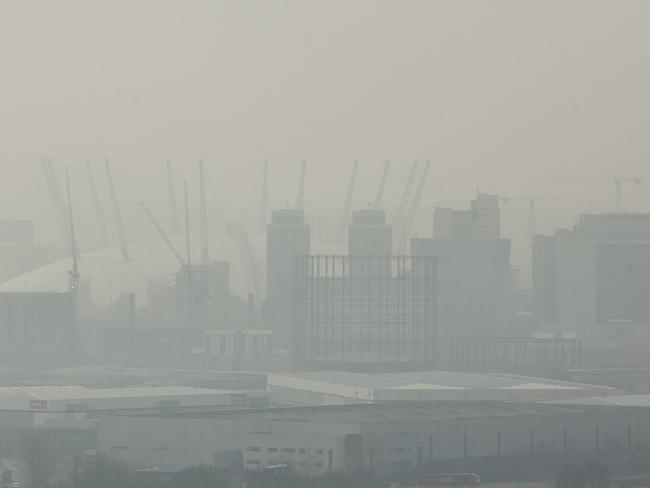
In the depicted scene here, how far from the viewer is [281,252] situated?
76125 mm

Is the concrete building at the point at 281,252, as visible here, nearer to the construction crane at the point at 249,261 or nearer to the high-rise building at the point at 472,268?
the construction crane at the point at 249,261

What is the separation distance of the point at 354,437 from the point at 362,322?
25016mm

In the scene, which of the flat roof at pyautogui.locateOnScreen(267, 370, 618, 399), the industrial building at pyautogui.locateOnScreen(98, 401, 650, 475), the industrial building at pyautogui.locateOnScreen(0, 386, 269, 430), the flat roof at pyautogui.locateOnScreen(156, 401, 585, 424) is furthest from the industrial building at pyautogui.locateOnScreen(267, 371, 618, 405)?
the industrial building at pyautogui.locateOnScreen(98, 401, 650, 475)

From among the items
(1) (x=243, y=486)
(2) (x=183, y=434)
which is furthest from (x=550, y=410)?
(1) (x=243, y=486)

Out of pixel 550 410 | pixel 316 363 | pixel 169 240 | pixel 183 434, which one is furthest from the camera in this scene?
pixel 169 240

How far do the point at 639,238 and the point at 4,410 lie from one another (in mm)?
40393

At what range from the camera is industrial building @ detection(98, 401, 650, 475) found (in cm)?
3391

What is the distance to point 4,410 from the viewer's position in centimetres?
4388

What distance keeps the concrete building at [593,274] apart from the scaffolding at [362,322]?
1792cm

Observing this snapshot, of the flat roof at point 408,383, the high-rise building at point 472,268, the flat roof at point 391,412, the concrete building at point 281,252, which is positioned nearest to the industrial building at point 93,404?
the flat roof at point 408,383

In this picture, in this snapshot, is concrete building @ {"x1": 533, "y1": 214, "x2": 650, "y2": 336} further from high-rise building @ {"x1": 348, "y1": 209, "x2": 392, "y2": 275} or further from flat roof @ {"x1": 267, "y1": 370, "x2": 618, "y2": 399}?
flat roof @ {"x1": 267, "y1": 370, "x2": 618, "y2": 399}

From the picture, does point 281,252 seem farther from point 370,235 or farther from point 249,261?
point 249,261

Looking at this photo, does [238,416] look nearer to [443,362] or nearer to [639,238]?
[443,362]

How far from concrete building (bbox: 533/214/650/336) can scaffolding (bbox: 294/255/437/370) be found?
17.9 metres
